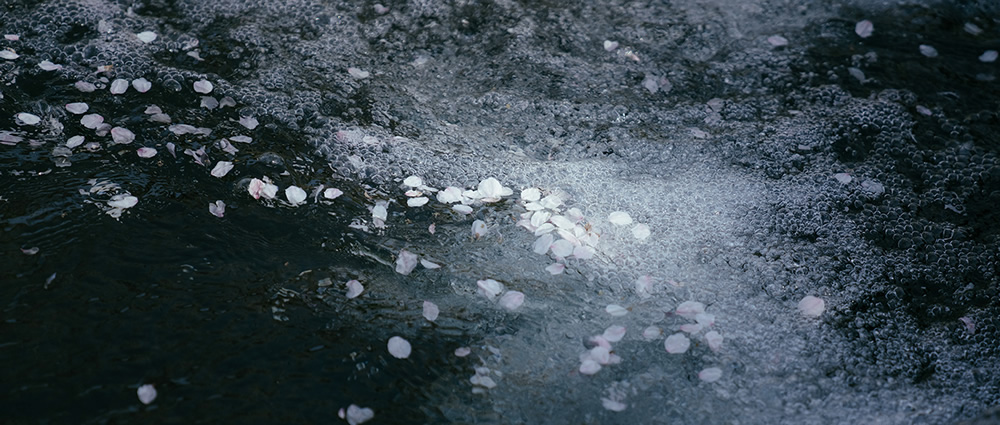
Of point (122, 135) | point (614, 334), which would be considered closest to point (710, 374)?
point (614, 334)

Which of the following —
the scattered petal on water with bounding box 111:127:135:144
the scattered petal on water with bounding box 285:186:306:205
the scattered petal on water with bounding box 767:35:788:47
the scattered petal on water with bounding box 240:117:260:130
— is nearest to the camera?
the scattered petal on water with bounding box 285:186:306:205

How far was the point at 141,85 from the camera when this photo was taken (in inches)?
89.0

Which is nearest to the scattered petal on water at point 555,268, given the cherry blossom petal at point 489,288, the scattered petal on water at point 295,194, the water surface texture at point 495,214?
the water surface texture at point 495,214

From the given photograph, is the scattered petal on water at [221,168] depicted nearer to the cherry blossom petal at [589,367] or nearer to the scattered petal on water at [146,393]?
the scattered petal on water at [146,393]

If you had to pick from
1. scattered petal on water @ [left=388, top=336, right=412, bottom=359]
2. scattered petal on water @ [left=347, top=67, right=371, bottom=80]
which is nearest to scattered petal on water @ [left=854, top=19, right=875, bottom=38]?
scattered petal on water @ [left=347, top=67, right=371, bottom=80]

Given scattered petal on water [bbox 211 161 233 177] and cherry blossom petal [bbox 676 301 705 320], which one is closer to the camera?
cherry blossom petal [bbox 676 301 705 320]

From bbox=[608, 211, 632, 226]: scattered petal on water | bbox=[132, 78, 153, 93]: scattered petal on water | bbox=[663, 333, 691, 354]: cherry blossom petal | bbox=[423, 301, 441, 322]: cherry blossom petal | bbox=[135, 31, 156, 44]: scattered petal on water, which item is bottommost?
bbox=[663, 333, 691, 354]: cherry blossom petal

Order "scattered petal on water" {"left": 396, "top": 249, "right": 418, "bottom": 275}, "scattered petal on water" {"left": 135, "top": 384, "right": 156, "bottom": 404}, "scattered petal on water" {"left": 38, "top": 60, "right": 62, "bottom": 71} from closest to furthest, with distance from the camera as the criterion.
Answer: "scattered petal on water" {"left": 135, "top": 384, "right": 156, "bottom": 404} < "scattered petal on water" {"left": 396, "top": 249, "right": 418, "bottom": 275} < "scattered petal on water" {"left": 38, "top": 60, "right": 62, "bottom": 71}

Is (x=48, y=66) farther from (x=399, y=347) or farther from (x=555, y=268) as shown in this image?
(x=555, y=268)

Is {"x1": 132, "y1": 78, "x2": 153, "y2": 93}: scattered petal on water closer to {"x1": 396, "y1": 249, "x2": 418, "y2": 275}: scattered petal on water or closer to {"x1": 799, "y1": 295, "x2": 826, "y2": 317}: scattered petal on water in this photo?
{"x1": 396, "y1": 249, "x2": 418, "y2": 275}: scattered petal on water

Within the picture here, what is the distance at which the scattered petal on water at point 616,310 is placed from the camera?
1705mm

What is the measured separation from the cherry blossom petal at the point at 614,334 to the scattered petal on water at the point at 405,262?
51 cm

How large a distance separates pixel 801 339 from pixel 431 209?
102 centimetres

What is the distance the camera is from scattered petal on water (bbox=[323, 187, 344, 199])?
1.96 m
